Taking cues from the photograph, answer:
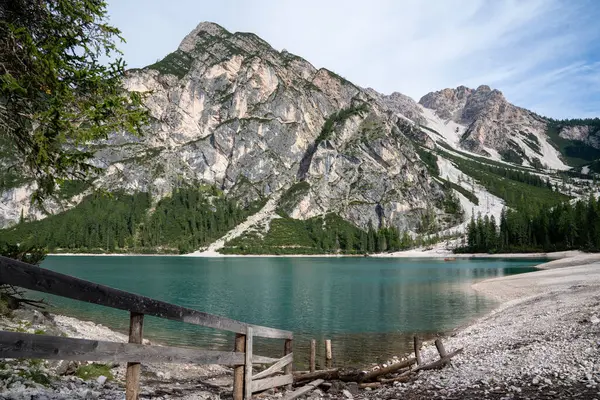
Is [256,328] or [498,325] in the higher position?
[256,328]

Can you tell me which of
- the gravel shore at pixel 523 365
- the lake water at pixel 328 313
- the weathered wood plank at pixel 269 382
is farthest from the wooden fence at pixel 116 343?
the lake water at pixel 328 313

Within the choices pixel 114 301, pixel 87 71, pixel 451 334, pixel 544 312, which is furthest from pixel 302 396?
pixel 544 312

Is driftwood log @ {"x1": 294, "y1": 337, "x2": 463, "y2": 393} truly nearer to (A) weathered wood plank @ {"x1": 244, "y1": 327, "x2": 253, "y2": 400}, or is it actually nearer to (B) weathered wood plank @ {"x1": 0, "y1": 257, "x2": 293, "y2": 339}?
(A) weathered wood plank @ {"x1": 244, "y1": 327, "x2": 253, "y2": 400}

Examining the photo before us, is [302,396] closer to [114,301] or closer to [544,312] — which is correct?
[114,301]

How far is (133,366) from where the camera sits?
6953 millimetres

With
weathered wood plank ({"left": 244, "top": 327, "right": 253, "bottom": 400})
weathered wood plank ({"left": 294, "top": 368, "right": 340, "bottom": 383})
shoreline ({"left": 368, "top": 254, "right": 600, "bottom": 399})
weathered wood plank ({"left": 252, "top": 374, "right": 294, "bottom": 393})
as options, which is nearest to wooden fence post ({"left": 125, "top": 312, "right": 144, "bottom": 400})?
weathered wood plank ({"left": 244, "top": 327, "right": 253, "bottom": 400})

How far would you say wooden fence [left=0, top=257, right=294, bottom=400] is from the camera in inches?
184

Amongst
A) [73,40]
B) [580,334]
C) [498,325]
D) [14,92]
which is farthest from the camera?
[498,325]

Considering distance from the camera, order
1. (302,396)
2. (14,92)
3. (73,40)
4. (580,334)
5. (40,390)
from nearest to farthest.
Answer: (40,390), (14,92), (73,40), (302,396), (580,334)

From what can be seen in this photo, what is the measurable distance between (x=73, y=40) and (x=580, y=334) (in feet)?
88.4

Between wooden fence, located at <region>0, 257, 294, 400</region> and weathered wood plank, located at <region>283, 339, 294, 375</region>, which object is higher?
wooden fence, located at <region>0, 257, 294, 400</region>

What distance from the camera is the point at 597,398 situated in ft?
38.9

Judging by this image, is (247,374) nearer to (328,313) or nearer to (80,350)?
(80,350)

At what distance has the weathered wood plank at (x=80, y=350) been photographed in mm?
4659
